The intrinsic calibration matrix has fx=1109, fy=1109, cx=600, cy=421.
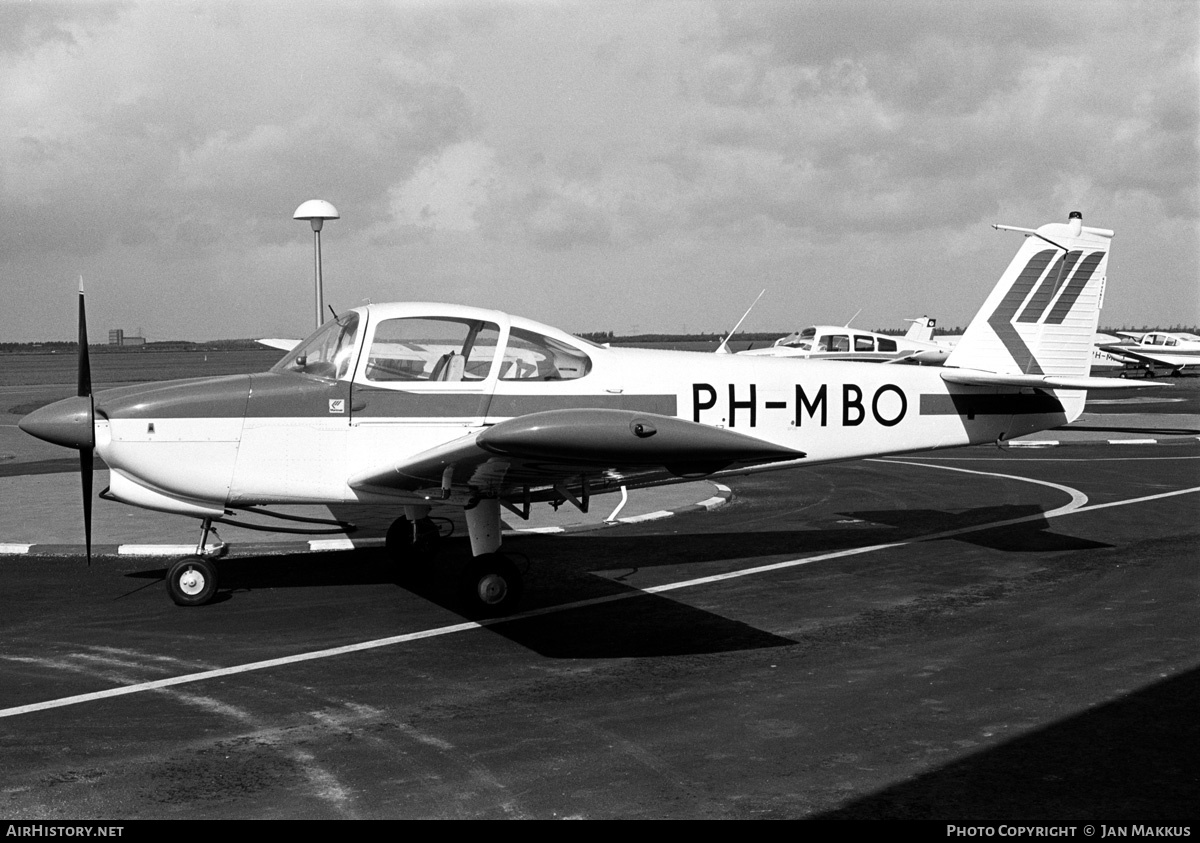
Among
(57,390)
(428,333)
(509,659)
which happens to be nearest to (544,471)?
(509,659)

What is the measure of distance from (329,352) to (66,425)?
2.06 meters

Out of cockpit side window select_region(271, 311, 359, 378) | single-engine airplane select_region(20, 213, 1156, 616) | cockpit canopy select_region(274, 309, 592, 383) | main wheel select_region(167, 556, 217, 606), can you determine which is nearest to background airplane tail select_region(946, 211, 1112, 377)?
single-engine airplane select_region(20, 213, 1156, 616)

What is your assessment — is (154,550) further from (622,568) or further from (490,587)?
(622,568)

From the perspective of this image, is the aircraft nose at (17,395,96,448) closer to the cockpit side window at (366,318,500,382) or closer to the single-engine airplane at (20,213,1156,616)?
the single-engine airplane at (20,213,1156,616)

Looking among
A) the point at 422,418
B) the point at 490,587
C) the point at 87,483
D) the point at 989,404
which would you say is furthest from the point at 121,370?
the point at 989,404

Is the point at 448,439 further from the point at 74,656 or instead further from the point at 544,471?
the point at 74,656

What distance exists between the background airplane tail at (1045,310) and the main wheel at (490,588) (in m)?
5.40

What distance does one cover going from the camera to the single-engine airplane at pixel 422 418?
8.66 metres

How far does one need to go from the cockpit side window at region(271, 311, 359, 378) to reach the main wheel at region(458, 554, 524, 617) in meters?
1.94

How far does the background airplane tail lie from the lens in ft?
37.7

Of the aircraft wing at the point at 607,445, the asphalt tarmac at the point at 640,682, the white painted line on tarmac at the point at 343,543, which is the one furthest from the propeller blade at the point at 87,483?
the white painted line on tarmac at the point at 343,543

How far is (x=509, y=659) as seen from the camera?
7.62m

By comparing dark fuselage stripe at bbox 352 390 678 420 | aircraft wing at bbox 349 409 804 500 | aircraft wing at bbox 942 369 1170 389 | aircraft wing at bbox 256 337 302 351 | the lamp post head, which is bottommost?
aircraft wing at bbox 349 409 804 500

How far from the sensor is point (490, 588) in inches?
348
